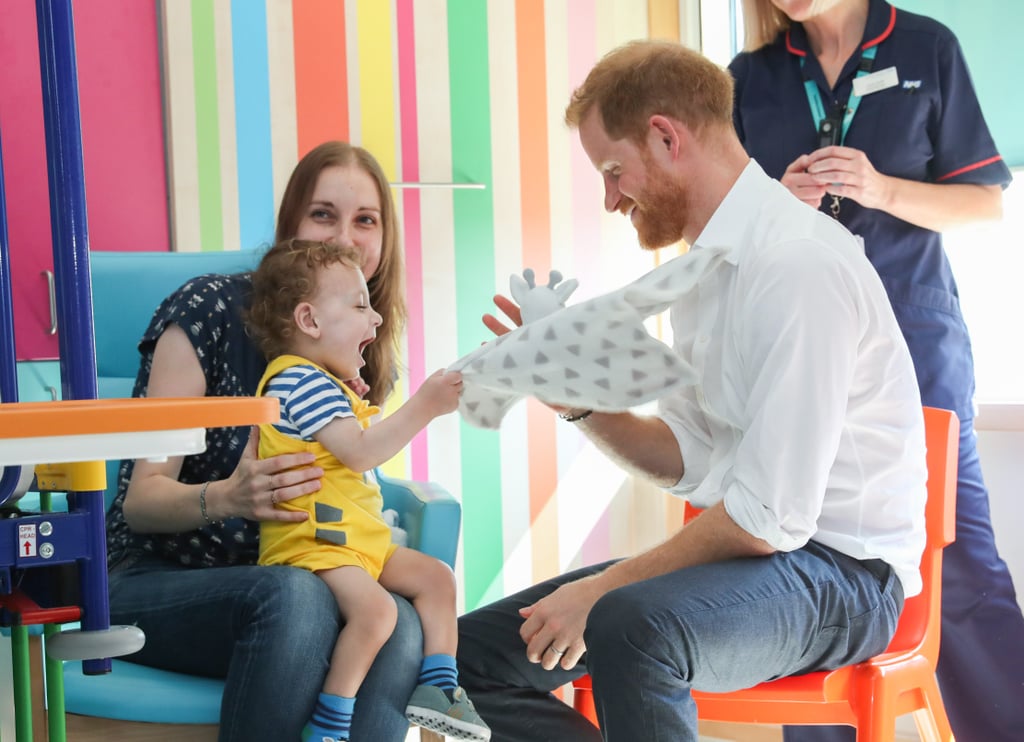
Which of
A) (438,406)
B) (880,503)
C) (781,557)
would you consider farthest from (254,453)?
(880,503)

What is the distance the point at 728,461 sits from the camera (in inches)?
59.8

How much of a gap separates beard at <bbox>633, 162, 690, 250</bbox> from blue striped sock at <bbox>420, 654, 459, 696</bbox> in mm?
669

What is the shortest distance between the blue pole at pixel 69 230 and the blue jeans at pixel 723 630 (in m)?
0.60

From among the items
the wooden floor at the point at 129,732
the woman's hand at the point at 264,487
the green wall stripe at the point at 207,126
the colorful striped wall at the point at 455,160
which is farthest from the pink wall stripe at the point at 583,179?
the wooden floor at the point at 129,732

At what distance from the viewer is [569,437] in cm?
327

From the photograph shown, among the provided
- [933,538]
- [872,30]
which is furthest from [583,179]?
[933,538]

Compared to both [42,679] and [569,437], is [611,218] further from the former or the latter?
[42,679]

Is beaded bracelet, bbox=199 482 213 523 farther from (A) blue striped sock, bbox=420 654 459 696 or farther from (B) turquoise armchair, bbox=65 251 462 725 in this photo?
(A) blue striped sock, bbox=420 654 459 696

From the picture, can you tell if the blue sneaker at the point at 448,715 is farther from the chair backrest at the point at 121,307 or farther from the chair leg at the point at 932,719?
the chair backrest at the point at 121,307

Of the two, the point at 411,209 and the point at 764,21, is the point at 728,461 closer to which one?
the point at 764,21

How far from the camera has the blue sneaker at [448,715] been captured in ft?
4.66

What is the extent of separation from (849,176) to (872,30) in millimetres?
366

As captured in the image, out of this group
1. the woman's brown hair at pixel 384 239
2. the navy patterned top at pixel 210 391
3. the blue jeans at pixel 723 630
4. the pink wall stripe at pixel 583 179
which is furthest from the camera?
the pink wall stripe at pixel 583 179

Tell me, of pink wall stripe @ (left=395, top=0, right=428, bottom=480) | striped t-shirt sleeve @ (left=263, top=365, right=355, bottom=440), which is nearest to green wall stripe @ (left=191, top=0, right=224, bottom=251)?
pink wall stripe @ (left=395, top=0, right=428, bottom=480)
